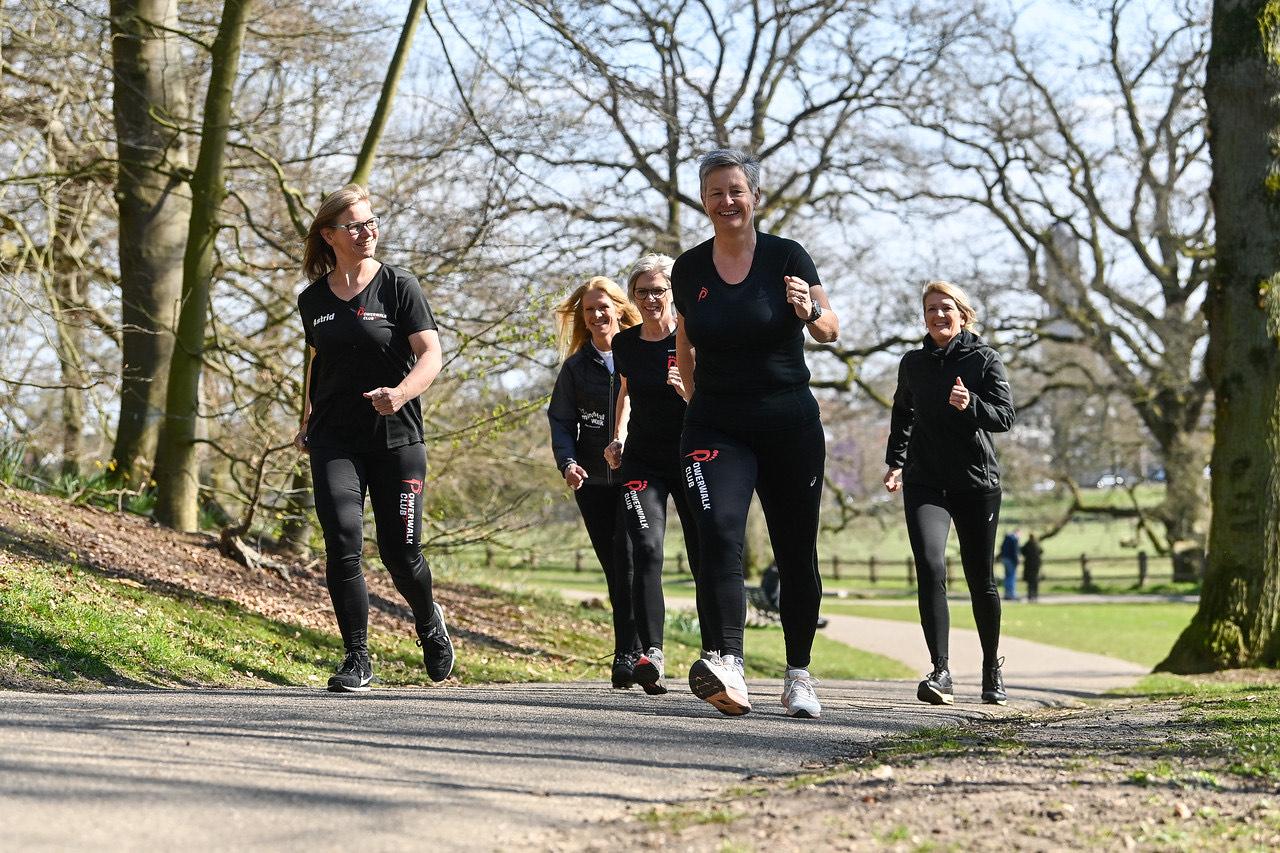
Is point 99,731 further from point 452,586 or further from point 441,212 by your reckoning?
point 452,586

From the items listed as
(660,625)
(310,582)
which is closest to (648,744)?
(660,625)

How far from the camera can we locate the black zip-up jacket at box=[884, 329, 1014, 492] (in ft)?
26.1

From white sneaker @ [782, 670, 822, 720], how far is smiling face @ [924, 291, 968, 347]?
8.41 feet

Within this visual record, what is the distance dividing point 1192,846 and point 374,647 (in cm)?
778

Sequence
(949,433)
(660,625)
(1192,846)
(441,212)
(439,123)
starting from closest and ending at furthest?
(1192,846), (660,625), (949,433), (441,212), (439,123)

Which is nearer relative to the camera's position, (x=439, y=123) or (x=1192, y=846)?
(x=1192, y=846)

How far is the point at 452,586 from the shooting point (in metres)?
17.8

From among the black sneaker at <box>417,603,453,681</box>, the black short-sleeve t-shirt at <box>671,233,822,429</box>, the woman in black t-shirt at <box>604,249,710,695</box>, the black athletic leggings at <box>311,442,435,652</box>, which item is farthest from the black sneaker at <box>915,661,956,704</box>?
the black athletic leggings at <box>311,442,435,652</box>

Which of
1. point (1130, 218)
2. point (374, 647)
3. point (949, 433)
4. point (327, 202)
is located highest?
point (1130, 218)

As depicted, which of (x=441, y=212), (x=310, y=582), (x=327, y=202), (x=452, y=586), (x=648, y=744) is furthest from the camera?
(x=452, y=586)

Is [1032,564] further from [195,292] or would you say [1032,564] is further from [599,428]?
[599,428]

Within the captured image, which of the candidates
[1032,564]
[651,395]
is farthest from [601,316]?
[1032,564]

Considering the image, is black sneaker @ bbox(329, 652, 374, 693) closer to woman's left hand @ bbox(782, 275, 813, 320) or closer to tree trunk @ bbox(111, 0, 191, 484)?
woman's left hand @ bbox(782, 275, 813, 320)

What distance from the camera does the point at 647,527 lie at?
24.5 feet
